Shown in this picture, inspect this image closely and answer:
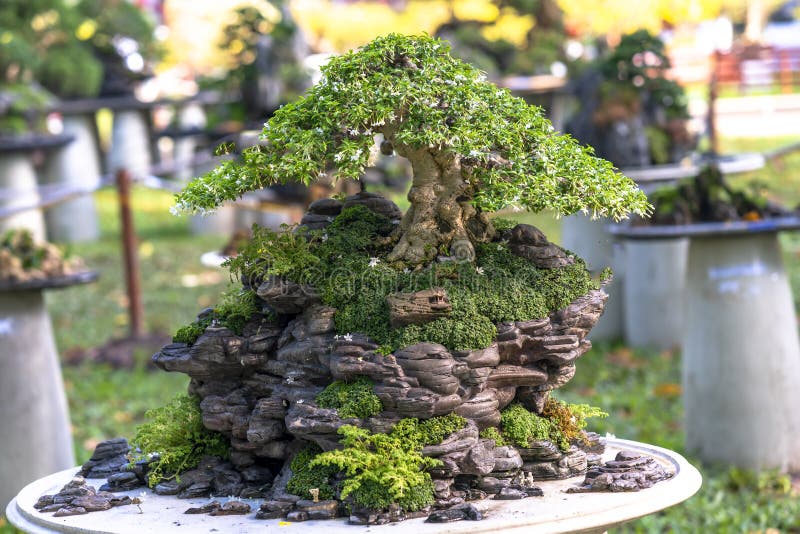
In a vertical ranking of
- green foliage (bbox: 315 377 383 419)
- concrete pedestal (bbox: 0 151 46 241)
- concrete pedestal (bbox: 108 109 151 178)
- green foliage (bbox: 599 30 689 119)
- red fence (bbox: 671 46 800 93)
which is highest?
red fence (bbox: 671 46 800 93)

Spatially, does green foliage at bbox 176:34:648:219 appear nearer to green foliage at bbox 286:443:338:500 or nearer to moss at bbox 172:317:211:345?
moss at bbox 172:317:211:345

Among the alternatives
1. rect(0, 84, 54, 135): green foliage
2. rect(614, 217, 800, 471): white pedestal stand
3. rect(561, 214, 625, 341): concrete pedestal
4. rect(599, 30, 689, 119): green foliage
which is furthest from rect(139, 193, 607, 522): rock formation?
rect(0, 84, 54, 135): green foliage

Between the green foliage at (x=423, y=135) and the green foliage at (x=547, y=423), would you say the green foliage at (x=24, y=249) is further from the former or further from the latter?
the green foliage at (x=547, y=423)

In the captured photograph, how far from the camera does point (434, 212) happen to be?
341 centimetres

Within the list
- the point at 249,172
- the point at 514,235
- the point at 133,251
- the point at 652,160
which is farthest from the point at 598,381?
the point at 249,172

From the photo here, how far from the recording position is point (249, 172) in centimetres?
318

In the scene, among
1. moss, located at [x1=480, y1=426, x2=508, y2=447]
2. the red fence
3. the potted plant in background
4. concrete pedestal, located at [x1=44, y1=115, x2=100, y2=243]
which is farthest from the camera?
the red fence

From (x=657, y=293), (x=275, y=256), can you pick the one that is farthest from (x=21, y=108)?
(x=275, y=256)

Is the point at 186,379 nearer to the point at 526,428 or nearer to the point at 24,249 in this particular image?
the point at 24,249

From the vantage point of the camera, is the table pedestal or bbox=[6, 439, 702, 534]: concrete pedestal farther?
the table pedestal

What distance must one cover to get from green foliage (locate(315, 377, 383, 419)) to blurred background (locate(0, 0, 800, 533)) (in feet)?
2.97

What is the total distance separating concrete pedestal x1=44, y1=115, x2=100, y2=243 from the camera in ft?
49.8

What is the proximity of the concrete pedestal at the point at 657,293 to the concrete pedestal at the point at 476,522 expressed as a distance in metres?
6.31

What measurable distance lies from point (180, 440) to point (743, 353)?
13.3 ft
